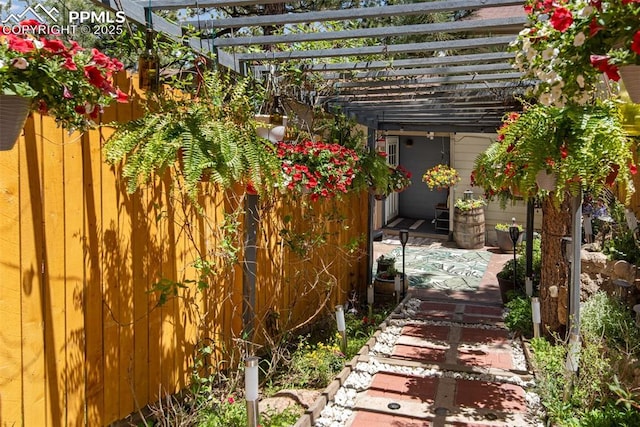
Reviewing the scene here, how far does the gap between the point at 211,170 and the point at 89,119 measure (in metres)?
0.62

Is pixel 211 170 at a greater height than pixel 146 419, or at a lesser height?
greater

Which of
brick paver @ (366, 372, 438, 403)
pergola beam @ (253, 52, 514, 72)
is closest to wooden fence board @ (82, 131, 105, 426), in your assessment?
pergola beam @ (253, 52, 514, 72)

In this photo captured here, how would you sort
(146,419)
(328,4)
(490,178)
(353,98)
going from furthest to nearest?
(328,4), (353,98), (490,178), (146,419)

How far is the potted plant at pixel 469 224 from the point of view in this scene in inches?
497

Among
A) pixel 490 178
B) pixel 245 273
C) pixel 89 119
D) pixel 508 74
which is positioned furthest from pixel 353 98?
pixel 89 119

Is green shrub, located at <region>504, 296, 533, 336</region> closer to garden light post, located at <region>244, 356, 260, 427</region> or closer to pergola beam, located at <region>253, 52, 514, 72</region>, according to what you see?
pergola beam, located at <region>253, 52, 514, 72</region>

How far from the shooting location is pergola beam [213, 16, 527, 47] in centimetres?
340

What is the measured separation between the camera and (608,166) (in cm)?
262

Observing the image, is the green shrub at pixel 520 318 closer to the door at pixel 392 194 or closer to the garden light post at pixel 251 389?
the garden light post at pixel 251 389

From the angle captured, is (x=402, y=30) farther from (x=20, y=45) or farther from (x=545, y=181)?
(x=20, y=45)

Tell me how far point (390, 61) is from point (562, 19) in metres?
2.79

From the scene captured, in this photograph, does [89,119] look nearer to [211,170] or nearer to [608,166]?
[211,170]

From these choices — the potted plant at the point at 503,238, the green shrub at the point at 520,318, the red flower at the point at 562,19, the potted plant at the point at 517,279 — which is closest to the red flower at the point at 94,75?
the red flower at the point at 562,19

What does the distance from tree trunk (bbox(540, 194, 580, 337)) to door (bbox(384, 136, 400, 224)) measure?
340 inches
